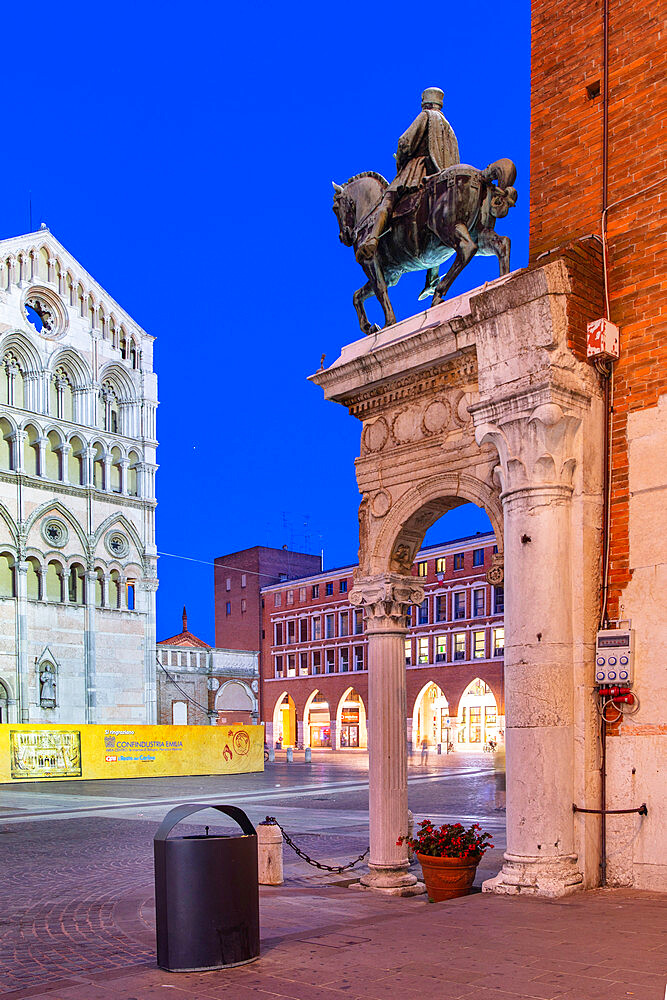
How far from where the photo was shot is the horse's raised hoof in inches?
485

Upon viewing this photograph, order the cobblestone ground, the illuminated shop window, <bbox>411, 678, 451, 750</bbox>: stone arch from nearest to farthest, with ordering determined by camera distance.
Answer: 1. the cobblestone ground
2. the illuminated shop window
3. <bbox>411, 678, 451, 750</bbox>: stone arch

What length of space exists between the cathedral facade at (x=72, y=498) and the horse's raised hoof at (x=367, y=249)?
38.0 metres

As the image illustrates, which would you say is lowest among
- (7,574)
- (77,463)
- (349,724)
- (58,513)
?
Result: (349,724)

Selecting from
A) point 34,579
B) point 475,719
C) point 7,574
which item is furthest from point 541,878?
point 475,719

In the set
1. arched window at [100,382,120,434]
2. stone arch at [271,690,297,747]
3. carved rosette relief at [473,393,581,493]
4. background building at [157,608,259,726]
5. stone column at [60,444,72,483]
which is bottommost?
stone arch at [271,690,297,747]

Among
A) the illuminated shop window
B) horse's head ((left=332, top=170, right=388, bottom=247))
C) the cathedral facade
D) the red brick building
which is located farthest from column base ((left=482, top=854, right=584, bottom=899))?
the illuminated shop window

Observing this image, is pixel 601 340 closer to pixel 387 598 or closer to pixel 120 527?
pixel 387 598

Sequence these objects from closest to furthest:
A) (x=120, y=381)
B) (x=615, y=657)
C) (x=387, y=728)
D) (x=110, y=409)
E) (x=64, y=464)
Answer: (x=615, y=657) < (x=387, y=728) < (x=64, y=464) < (x=110, y=409) < (x=120, y=381)

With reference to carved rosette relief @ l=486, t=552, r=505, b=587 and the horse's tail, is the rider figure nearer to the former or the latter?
the horse's tail

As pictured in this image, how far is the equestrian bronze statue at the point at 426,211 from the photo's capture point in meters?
11.5

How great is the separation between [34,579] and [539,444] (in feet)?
141

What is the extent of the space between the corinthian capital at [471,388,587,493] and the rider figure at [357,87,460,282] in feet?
13.7

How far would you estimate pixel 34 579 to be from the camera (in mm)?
48594

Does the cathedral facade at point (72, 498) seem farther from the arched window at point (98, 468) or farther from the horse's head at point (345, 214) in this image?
the horse's head at point (345, 214)
